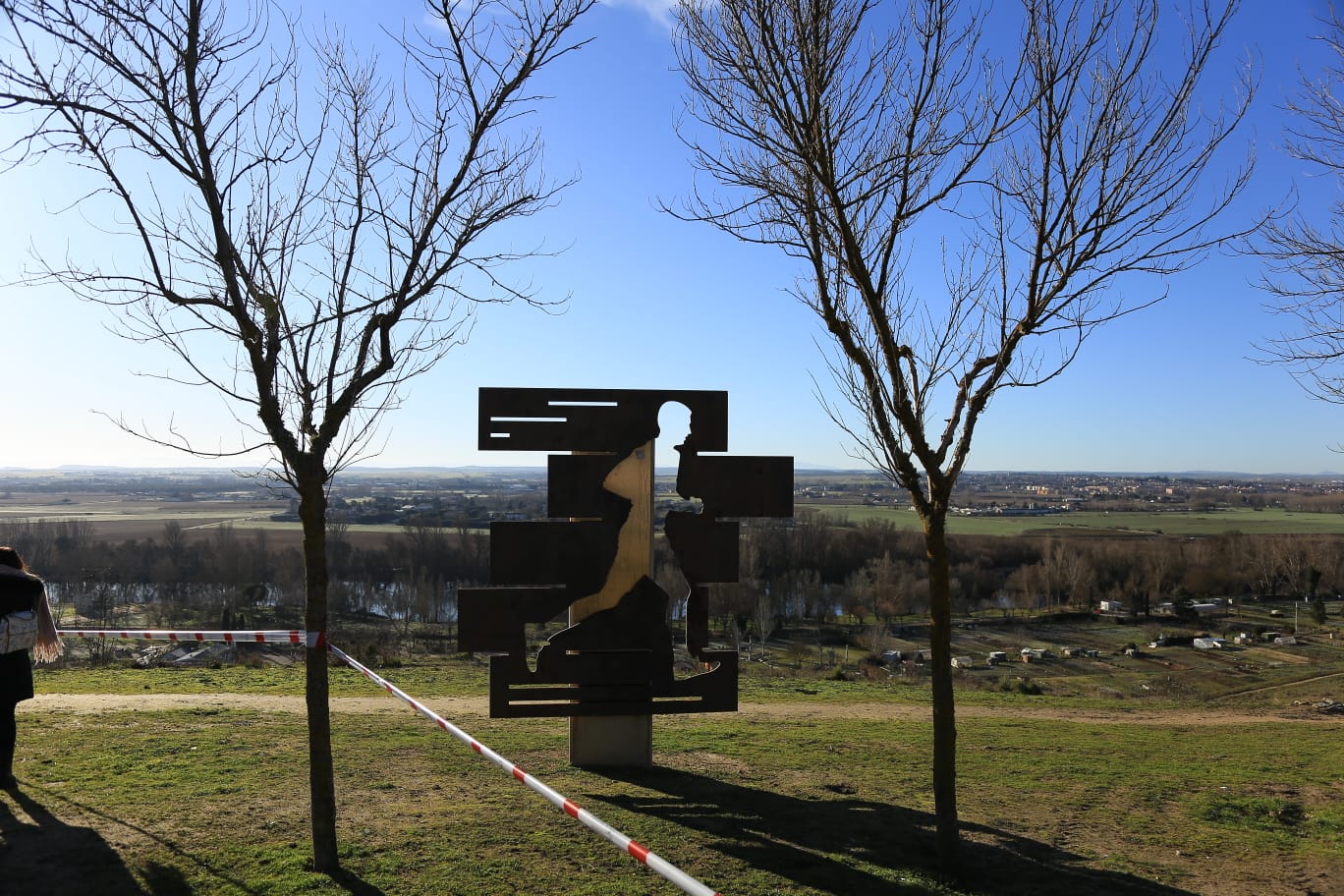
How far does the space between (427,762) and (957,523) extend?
293 ft

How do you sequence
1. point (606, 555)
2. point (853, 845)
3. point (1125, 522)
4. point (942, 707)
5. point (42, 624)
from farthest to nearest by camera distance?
point (1125, 522)
point (606, 555)
point (42, 624)
point (853, 845)
point (942, 707)

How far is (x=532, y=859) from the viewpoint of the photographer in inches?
191

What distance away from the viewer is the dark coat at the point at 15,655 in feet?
18.3

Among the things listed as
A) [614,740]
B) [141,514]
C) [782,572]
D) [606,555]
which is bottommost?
[782,572]

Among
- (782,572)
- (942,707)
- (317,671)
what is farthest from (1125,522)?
(317,671)

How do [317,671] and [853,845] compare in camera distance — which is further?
[853,845]

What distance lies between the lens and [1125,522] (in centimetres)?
9156

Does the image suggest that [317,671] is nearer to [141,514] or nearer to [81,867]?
[81,867]

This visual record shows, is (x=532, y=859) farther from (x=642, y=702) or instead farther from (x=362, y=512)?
(x=362, y=512)

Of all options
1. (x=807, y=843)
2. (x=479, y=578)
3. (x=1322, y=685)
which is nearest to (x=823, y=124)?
(x=807, y=843)

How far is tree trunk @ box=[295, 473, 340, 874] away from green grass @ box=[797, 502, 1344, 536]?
68628mm

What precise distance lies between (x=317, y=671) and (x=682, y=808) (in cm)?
277

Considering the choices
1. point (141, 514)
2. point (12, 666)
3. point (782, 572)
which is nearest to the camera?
point (12, 666)

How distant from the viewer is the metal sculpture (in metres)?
6.70
